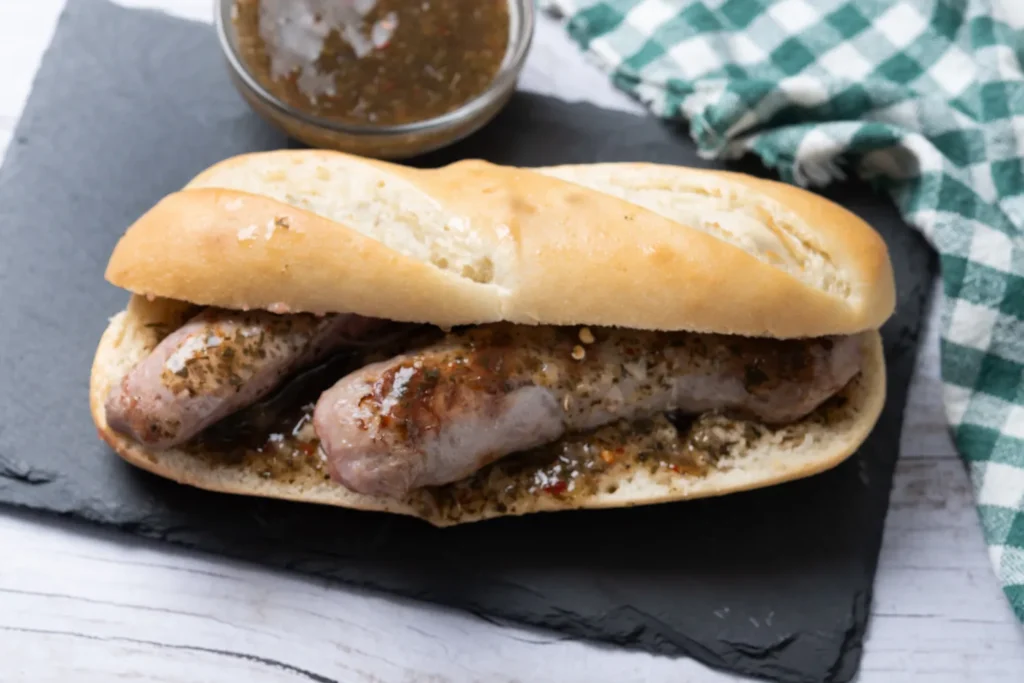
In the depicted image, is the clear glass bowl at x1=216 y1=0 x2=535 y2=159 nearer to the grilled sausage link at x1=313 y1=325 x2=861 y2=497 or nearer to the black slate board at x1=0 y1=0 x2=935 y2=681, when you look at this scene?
the black slate board at x1=0 y1=0 x2=935 y2=681

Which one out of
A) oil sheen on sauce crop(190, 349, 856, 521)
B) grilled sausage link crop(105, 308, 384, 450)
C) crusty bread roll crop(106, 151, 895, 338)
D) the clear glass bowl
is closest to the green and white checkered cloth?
the clear glass bowl

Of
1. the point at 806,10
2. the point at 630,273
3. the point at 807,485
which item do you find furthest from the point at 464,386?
the point at 806,10

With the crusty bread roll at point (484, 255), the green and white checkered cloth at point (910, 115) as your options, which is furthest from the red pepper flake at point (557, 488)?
the green and white checkered cloth at point (910, 115)

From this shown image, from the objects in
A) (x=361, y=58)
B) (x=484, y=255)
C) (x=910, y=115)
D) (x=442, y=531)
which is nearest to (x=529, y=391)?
(x=484, y=255)

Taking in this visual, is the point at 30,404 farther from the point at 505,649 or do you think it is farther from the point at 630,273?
the point at 630,273

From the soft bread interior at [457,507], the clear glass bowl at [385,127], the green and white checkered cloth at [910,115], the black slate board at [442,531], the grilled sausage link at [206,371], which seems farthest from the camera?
the green and white checkered cloth at [910,115]

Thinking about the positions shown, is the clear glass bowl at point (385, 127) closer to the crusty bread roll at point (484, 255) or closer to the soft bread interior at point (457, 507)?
the crusty bread roll at point (484, 255)

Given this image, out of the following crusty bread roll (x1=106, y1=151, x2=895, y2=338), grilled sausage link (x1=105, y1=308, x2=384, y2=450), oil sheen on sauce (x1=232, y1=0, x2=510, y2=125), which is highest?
oil sheen on sauce (x1=232, y1=0, x2=510, y2=125)

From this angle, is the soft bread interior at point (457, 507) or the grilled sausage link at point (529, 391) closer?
the grilled sausage link at point (529, 391)
